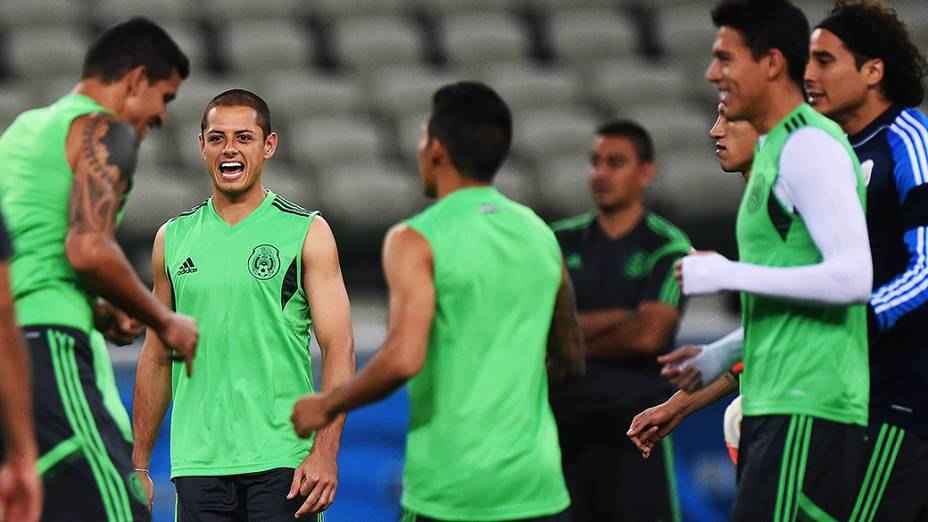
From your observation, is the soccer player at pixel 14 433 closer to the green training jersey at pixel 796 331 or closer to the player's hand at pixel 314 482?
the player's hand at pixel 314 482

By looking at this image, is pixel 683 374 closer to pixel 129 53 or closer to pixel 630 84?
pixel 129 53

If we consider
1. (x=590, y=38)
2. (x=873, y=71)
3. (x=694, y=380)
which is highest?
(x=590, y=38)

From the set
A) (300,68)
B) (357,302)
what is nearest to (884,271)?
(357,302)

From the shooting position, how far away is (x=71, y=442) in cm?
412

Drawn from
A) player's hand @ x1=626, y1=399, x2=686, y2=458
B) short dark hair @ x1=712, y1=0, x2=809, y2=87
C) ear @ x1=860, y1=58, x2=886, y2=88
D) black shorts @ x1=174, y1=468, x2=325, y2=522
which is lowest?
black shorts @ x1=174, y1=468, x2=325, y2=522

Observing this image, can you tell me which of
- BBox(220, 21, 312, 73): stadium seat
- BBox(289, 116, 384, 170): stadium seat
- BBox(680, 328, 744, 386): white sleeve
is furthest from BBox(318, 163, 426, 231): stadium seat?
BBox(680, 328, 744, 386): white sleeve

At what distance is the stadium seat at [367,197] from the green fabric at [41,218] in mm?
6282

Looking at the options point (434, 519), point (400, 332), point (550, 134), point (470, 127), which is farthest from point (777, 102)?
point (550, 134)

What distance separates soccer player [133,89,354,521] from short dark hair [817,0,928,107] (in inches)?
79.0

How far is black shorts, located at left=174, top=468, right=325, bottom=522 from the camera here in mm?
5254

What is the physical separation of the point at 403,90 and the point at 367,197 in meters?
1.57

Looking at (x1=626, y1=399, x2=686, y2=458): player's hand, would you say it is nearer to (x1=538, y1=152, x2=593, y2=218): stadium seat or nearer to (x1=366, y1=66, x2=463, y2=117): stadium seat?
(x1=538, y1=152, x2=593, y2=218): stadium seat

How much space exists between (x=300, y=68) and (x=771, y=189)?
28.2 feet

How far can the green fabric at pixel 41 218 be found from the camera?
4.14 m
